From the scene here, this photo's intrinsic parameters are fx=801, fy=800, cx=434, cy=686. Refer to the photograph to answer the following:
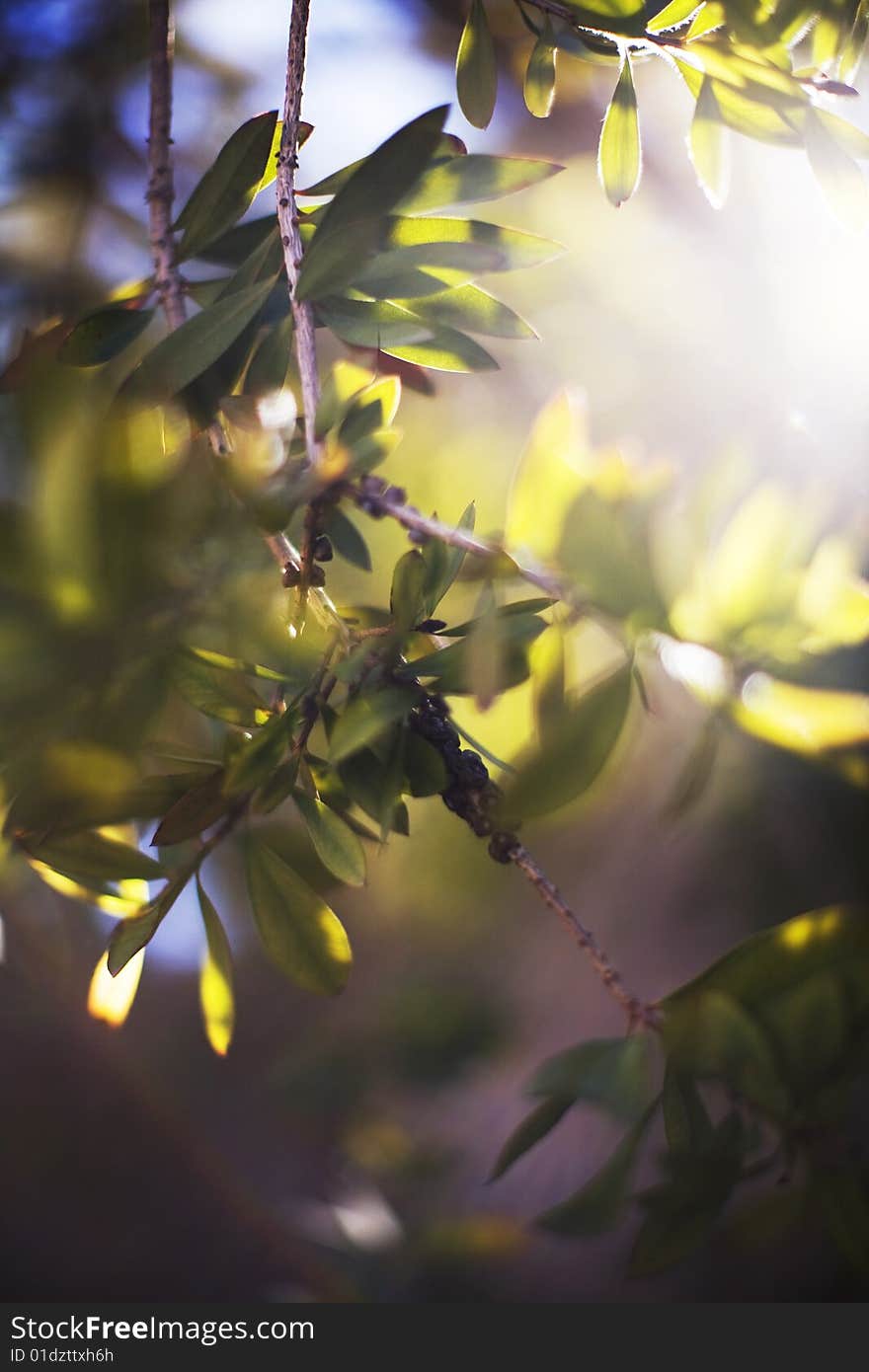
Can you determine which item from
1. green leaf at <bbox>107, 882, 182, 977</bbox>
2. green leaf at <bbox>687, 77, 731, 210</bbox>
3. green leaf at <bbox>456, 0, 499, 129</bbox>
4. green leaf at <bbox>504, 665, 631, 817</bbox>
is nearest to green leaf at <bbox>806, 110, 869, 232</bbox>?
green leaf at <bbox>687, 77, 731, 210</bbox>

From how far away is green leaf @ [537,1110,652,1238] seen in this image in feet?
0.71

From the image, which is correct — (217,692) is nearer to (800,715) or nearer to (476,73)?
(800,715)

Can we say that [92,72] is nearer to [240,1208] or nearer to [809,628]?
[809,628]

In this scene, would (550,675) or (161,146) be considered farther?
(161,146)

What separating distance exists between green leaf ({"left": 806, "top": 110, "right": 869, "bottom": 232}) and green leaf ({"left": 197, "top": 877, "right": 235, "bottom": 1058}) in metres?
0.36

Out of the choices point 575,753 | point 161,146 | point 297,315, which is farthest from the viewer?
point 161,146

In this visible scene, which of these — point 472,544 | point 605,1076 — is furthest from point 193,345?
point 605,1076

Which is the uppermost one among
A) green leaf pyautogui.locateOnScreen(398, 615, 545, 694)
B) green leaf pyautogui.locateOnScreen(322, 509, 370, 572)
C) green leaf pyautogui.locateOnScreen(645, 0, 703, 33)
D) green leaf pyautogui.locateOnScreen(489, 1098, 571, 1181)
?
green leaf pyautogui.locateOnScreen(645, 0, 703, 33)

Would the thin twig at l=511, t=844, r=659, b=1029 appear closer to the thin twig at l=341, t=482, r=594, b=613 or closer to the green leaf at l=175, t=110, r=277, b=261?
the thin twig at l=341, t=482, r=594, b=613

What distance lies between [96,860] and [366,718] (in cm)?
13

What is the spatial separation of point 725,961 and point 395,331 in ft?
0.79

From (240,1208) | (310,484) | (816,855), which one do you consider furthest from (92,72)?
(240,1208)

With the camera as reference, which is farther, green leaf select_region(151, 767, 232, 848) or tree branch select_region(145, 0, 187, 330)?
tree branch select_region(145, 0, 187, 330)

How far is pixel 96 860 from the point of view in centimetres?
28
